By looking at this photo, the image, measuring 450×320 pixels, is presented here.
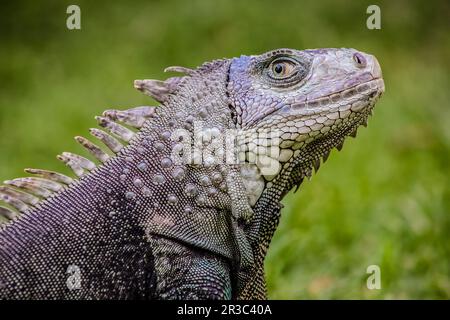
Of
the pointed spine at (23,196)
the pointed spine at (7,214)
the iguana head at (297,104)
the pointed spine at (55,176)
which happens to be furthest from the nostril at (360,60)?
the pointed spine at (7,214)

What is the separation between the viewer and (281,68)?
179 inches

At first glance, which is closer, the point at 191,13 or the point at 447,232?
the point at 447,232

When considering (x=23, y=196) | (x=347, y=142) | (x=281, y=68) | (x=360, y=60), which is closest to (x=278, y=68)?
(x=281, y=68)

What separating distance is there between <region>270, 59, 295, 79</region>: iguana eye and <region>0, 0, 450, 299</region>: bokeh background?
79.3 inches

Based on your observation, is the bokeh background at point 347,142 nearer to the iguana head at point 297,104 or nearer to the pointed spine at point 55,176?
the iguana head at point 297,104

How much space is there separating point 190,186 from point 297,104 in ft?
2.28

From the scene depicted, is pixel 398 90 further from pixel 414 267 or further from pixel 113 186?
Result: pixel 113 186

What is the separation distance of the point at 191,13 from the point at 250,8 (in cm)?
83

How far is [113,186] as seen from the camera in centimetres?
432

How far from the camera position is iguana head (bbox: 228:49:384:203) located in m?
4.42

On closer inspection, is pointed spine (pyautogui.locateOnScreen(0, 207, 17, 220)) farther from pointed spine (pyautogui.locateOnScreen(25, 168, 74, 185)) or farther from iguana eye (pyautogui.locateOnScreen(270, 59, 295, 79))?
iguana eye (pyautogui.locateOnScreen(270, 59, 295, 79))

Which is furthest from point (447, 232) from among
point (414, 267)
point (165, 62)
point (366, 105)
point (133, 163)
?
point (165, 62)

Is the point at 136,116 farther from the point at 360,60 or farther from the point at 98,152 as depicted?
the point at 360,60

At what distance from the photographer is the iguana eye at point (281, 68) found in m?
4.54
